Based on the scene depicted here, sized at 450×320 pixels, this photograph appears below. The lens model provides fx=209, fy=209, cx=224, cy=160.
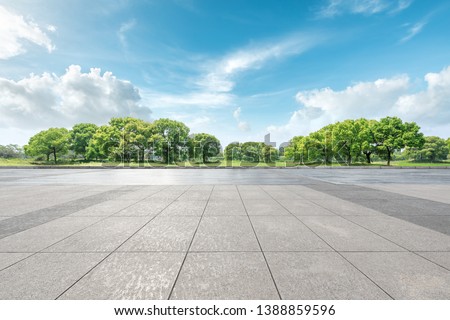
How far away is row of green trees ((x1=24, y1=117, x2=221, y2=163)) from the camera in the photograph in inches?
2127

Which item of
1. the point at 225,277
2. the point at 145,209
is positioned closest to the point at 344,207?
the point at 225,277

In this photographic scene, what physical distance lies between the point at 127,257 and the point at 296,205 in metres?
6.27

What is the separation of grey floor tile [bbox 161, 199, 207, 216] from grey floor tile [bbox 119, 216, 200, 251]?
0.56 meters

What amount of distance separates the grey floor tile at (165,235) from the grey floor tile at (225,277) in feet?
2.28

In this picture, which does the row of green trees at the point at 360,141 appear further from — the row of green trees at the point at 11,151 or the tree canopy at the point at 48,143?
the row of green trees at the point at 11,151

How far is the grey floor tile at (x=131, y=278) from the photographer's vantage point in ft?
9.17

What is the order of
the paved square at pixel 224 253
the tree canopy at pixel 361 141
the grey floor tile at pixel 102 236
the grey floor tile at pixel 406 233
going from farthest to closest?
A: the tree canopy at pixel 361 141, the grey floor tile at pixel 406 233, the grey floor tile at pixel 102 236, the paved square at pixel 224 253

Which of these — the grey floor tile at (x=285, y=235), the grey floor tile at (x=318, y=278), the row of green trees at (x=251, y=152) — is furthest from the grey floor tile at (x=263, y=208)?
the row of green trees at (x=251, y=152)

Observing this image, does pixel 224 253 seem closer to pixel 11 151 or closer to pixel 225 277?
pixel 225 277

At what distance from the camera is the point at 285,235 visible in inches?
195

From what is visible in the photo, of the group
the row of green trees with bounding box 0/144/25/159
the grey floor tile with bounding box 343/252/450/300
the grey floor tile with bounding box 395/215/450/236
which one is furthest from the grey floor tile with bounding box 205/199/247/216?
the row of green trees with bounding box 0/144/25/159

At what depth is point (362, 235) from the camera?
496cm

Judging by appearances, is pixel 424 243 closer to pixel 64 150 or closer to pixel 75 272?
pixel 75 272

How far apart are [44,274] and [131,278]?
141 cm
